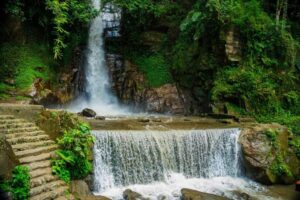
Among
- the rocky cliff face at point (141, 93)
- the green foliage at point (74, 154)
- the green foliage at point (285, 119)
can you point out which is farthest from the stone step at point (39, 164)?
the rocky cliff face at point (141, 93)

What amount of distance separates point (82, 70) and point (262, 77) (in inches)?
351

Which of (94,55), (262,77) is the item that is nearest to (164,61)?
(94,55)

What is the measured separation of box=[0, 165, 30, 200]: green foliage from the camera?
21.1ft

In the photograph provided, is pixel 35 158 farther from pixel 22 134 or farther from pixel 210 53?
pixel 210 53

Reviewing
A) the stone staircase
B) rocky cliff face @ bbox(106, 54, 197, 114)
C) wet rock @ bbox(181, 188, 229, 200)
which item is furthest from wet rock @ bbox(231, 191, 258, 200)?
rocky cliff face @ bbox(106, 54, 197, 114)

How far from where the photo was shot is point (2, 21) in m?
15.0

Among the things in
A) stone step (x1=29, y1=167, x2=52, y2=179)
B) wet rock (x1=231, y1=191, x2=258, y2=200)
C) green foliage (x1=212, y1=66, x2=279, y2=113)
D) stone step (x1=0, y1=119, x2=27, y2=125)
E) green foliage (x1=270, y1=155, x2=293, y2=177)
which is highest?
green foliage (x1=212, y1=66, x2=279, y2=113)

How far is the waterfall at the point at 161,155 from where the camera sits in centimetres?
983

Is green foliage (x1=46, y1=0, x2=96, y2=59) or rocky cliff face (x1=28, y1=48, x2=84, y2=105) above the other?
green foliage (x1=46, y1=0, x2=96, y2=59)

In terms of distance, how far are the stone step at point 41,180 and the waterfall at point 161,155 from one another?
2.02m

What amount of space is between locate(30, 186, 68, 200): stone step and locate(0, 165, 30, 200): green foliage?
0.73 ft

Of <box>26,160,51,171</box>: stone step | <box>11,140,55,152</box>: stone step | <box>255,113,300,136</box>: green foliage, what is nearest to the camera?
<box>26,160,51,171</box>: stone step

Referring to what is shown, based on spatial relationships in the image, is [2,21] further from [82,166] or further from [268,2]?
[268,2]

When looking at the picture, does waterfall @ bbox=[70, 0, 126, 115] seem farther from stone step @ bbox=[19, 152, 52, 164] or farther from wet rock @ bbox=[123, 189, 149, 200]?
stone step @ bbox=[19, 152, 52, 164]
